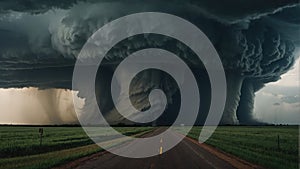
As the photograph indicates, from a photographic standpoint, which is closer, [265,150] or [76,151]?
[76,151]

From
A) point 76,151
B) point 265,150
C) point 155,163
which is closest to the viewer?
point 155,163

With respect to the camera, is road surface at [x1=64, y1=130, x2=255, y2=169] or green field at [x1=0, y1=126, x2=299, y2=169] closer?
road surface at [x1=64, y1=130, x2=255, y2=169]

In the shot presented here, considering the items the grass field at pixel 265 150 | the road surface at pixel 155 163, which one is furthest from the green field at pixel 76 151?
the road surface at pixel 155 163

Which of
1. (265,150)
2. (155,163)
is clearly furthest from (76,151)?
(265,150)

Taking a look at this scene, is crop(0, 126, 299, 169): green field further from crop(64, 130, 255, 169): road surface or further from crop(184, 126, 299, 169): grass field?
crop(64, 130, 255, 169): road surface

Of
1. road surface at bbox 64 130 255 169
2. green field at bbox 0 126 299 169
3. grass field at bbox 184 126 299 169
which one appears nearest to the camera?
road surface at bbox 64 130 255 169

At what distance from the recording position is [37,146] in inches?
1086

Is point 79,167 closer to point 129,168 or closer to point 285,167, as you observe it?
point 129,168

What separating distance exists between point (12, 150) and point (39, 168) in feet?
35.4

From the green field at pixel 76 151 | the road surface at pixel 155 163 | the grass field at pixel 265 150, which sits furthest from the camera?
the grass field at pixel 265 150

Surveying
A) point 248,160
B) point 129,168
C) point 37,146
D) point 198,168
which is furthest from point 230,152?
point 37,146

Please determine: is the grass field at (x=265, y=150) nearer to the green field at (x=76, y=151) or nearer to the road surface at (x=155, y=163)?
the green field at (x=76, y=151)

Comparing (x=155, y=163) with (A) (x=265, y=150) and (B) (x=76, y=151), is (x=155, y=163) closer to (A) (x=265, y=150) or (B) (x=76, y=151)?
(B) (x=76, y=151)

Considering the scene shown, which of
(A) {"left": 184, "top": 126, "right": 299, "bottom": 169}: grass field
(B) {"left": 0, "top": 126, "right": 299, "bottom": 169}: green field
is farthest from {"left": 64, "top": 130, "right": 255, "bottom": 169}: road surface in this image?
(A) {"left": 184, "top": 126, "right": 299, "bottom": 169}: grass field
